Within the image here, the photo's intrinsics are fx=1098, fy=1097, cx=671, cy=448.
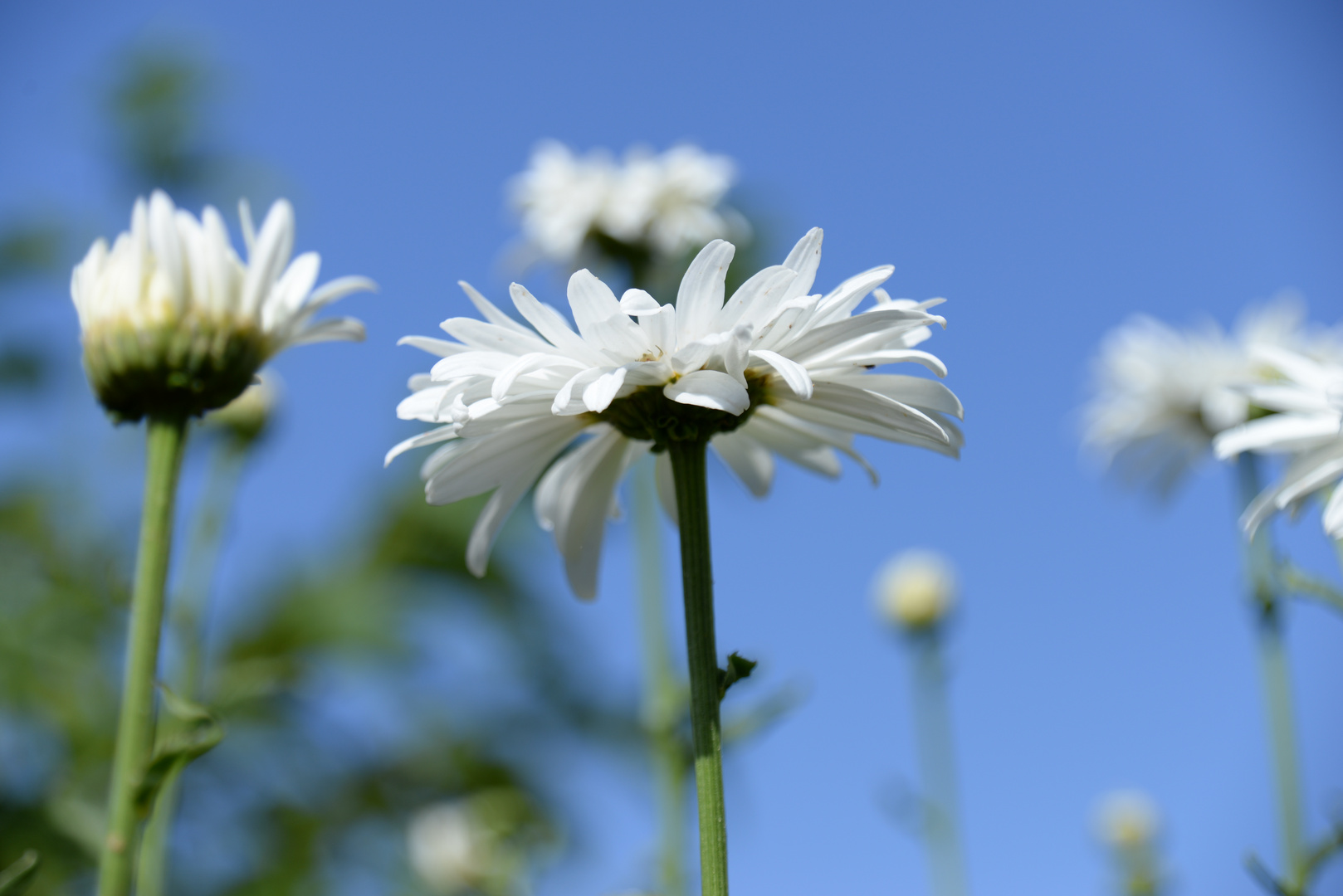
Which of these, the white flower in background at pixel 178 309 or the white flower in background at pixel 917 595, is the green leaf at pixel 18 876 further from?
the white flower in background at pixel 917 595

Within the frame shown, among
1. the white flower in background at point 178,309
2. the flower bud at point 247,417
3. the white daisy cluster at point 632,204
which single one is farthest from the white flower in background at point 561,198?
the white flower in background at point 178,309

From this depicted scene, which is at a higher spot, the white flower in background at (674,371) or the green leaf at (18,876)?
the white flower in background at (674,371)

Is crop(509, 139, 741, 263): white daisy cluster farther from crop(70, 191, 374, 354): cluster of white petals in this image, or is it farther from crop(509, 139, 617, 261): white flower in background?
crop(70, 191, 374, 354): cluster of white petals

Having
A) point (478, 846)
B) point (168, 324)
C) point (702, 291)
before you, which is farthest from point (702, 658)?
point (478, 846)

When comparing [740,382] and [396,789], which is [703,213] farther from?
[396,789]

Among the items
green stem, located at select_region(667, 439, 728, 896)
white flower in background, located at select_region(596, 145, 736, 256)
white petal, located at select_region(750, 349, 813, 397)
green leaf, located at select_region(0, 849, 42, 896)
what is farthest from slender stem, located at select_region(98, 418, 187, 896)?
white flower in background, located at select_region(596, 145, 736, 256)

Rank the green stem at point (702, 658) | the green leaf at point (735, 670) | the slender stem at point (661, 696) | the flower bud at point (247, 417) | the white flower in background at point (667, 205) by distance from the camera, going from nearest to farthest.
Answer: the green stem at point (702, 658) → the green leaf at point (735, 670) → the slender stem at point (661, 696) → the flower bud at point (247, 417) → the white flower in background at point (667, 205)

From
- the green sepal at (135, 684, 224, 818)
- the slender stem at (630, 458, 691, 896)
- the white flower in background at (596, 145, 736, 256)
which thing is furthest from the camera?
the white flower in background at (596, 145, 736, 256)
